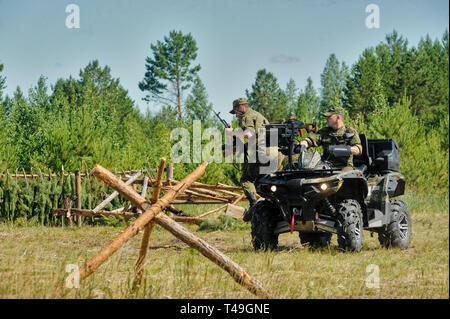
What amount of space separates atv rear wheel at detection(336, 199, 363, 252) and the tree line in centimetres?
239

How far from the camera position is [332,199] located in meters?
9.43

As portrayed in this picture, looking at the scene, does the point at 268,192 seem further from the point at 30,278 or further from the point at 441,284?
the point at 30,278

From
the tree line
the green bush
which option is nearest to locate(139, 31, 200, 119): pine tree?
the tree line

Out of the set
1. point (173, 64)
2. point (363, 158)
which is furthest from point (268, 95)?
point (363, 158)

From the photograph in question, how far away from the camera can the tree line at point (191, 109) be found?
20109 millimetres

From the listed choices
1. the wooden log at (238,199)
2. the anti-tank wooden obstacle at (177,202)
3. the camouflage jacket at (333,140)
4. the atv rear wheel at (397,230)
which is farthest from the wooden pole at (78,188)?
the atv rear wheel at (397,230)


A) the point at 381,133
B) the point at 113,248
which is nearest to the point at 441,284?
the point at 113,248

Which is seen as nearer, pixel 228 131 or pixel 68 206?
pixel 228 131

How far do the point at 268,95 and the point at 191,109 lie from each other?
10.7 meters

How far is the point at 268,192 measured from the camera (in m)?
9.20

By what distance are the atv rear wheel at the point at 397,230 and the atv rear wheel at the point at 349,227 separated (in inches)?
45.7

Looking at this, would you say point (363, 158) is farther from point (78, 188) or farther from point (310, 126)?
point (78, 188)

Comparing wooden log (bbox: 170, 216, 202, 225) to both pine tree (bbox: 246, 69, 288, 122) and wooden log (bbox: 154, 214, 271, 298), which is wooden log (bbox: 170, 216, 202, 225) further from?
pine tree (bbox: 246, 69, 288, 122)
